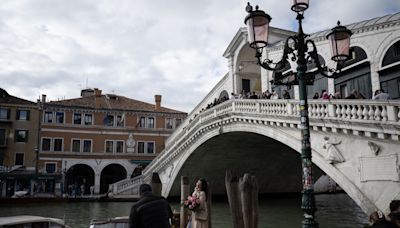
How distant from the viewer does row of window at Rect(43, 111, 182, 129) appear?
83.7ft

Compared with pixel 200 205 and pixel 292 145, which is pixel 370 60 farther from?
pixel 200 205

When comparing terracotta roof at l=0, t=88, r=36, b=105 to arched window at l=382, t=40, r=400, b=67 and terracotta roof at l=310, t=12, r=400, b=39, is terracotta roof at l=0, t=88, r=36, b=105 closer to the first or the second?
terracotta roof at l=310, t=12, r=400, b=39

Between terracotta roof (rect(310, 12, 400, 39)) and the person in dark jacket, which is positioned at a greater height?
terracotta roof (rect(310, 12, 400, 39))

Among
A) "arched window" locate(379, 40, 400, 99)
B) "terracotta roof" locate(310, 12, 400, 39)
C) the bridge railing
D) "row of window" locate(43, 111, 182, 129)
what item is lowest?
the bridge railing

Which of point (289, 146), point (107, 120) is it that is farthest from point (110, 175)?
point (289, 146)

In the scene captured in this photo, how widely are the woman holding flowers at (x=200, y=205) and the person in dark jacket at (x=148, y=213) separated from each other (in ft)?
6.45

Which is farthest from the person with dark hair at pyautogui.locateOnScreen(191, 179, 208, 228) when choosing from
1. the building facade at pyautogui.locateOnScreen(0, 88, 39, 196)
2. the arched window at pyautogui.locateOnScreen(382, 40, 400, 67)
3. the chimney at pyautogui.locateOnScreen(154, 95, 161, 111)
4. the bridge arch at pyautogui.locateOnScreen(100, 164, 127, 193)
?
the chimney at pyautogui.locateOnScreen(154, 95, 161, 111)

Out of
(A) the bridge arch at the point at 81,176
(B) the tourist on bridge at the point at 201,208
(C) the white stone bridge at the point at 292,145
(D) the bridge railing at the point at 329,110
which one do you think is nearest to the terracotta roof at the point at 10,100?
(A) the bridge arch at the point at 81,176

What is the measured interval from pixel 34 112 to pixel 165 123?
8934 mm

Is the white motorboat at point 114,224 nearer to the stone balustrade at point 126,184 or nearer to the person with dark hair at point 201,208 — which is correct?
the person with dark hair at point 201,208

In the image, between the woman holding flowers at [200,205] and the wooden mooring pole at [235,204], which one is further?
the wooden mooring pole at [235,204]

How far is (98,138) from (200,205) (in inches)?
852

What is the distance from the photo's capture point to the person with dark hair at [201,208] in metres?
5.85

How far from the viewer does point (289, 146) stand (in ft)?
38.0
